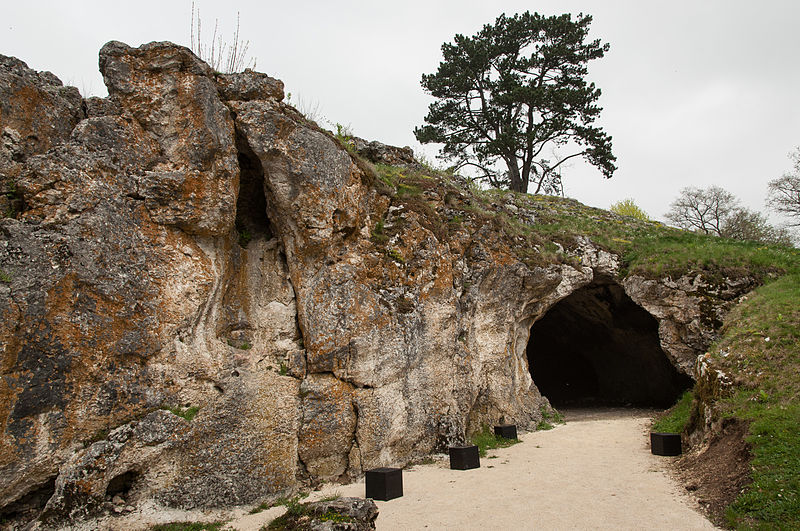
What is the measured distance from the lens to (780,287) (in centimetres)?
1434

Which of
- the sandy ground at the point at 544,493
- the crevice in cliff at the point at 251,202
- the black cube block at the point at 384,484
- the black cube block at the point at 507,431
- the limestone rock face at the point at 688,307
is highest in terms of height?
the crevice in cliff at the point at 251,202

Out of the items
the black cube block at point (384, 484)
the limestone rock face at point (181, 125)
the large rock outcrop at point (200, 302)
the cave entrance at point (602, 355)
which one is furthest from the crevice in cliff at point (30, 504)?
the cave entrance at point (602, 355)

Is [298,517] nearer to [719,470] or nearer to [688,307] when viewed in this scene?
[719,470]

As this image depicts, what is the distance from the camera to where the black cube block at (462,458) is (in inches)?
396

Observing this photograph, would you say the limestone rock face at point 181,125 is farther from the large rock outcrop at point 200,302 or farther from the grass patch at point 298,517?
the grass patch at point 298,517

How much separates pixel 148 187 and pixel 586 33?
983 inches

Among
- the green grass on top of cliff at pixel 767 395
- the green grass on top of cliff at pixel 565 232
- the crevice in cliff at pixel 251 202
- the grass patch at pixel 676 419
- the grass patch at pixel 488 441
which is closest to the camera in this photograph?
the green grass on top of cliff at pixel 767 395

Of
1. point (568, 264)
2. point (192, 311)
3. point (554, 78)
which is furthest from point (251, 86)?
point (554, 78)

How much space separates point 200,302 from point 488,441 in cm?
743

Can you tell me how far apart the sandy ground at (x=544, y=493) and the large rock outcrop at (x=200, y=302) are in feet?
3.45

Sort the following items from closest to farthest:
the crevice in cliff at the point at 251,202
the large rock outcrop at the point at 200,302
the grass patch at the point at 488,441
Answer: the large rock outcrop at the point at 200,302 < the crevice in cliff at the point at 251,202 < the grass patch at the point at 488,441

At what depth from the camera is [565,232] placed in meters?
17.1

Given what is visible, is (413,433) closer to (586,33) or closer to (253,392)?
(253,392)

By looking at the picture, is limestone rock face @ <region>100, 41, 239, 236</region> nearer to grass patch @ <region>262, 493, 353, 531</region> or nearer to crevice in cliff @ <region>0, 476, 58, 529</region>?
crevice in cliff @ <region>0, 476, 58, 529</region>
